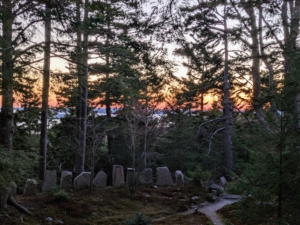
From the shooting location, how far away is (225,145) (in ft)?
45.7

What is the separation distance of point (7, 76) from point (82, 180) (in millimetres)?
4043

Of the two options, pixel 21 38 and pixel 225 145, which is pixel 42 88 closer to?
pixel 21 38

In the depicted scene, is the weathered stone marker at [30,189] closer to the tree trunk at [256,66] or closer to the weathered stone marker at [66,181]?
the weathered stone marker at [66,181]

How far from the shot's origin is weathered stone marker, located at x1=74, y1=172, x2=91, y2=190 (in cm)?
893

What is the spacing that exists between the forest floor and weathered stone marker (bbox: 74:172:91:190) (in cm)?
36

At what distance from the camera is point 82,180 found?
8.99 meters

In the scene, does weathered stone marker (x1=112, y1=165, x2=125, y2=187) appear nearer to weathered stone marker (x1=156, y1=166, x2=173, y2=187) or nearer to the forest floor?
the forest floor

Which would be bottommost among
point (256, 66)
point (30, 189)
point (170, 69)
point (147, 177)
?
point (30, 189)

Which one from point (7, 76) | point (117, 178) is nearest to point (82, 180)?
point (117, 178)

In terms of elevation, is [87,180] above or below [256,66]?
below

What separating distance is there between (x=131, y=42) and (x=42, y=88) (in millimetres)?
4474

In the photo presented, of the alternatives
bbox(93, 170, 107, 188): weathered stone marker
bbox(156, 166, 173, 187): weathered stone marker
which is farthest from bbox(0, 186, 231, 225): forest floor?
bbox(156, 166, 173, 187): weathered stone marker

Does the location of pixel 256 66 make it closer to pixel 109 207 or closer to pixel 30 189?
pixel 109 207

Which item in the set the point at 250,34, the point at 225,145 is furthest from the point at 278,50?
the point at 225,145
